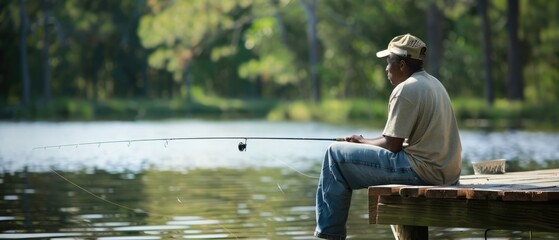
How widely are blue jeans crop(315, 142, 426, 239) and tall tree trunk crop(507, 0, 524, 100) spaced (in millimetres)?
37565

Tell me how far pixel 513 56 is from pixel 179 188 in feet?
99.2

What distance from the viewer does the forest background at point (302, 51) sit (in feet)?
151

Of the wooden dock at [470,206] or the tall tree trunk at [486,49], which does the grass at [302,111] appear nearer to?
the tall tree trunk at [486,49]

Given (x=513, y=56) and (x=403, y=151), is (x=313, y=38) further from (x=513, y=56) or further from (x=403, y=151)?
(x=403, y=151)

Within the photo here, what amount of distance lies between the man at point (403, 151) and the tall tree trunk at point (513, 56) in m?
37.5

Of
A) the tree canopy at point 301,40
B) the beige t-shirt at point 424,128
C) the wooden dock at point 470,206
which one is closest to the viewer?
the wooden dock at point 470,206

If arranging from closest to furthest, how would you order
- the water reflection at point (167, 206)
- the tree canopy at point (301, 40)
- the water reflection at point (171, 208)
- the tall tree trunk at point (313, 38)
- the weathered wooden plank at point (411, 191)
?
1. the weathered wooden plank at point (411, 191)
2. the water reflection at point (171, 208)
3. the water reflection at point (167, 206)
4. the tree canopy at point (301, 40)
5. the tall tree trunk at point (313, 38)

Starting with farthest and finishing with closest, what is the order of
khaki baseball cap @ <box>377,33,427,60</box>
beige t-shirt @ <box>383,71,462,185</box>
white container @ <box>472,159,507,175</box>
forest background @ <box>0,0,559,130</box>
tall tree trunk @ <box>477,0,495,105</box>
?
forest background @ <box>0,0,559,130</box>, tall tree trunk @ <box>477,0,495,105</box>, white container @ <box>472,159,507,175</box>, khaki baseball cap @ <box>377,33,427,60</box>, beige t-shirt @ <box>383,71,462,185</box>

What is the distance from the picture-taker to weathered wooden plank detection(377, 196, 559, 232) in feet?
25.7

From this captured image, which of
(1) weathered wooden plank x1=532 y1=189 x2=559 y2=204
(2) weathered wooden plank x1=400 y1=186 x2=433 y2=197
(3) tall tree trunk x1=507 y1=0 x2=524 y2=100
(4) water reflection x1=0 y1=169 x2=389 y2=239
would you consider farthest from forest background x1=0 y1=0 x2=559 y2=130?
(1) weathered wooden plank x1=532 y1=189 x2=559 y2=204

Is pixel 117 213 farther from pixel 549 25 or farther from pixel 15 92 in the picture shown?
pixel 15 92

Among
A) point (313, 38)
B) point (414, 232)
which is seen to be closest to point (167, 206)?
point (414, 232)

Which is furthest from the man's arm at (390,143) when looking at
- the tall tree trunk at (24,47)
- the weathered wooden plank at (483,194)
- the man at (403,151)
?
the tall tree trunk at (24,47)

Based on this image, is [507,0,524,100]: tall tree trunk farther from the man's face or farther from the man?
the man
